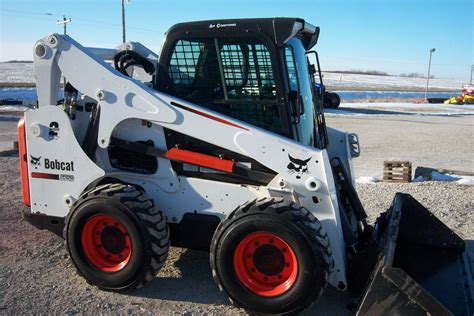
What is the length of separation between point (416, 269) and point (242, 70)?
7.72 feet

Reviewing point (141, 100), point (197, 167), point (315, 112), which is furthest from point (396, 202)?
point (141, 100)

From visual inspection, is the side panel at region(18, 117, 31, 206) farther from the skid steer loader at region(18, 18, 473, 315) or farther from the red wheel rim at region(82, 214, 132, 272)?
the red wheel rim at region(82, 214, 132, 272)

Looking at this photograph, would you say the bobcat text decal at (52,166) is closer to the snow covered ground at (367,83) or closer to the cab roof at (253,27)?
the cab roof at (253,27)

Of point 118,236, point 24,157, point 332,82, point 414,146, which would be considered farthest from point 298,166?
point 332,82

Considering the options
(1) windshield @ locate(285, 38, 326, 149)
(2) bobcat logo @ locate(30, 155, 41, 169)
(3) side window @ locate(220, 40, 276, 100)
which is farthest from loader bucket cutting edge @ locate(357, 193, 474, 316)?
(2) bobcat logo @ locate(30, 155, 41, 169)

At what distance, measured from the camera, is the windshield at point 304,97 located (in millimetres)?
4250

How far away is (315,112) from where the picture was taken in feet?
16.1

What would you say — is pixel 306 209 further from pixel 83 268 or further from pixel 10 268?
pixel 10 268

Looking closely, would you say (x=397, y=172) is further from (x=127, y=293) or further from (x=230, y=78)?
(x=127, y=293)

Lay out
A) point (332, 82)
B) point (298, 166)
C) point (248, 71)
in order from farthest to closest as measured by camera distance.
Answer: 1. point (332, 82)
2. point (248, 71)
3. point (298, 166)

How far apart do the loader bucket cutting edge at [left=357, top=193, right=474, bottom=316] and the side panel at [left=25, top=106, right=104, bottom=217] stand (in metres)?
2.46

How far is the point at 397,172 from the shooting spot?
8836mm


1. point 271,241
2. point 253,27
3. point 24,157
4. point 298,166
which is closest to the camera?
point 271,241

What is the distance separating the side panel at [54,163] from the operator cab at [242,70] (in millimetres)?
853
